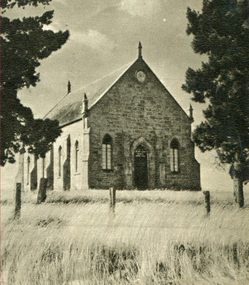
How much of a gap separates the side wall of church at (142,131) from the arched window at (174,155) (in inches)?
3.6

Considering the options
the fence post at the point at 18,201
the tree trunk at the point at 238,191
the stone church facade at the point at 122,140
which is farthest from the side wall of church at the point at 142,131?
the fence post at the point at 18,201

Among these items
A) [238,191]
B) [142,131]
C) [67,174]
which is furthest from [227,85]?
[67,174]

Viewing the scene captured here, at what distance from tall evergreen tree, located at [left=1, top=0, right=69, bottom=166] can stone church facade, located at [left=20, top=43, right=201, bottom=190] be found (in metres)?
0.91

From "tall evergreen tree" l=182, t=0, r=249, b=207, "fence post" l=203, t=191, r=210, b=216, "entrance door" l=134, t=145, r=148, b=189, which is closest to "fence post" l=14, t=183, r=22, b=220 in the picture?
"entrance door" l=134, t=145, r=148, b=189

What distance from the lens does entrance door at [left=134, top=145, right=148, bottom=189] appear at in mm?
8164

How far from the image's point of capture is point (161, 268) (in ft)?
17.4

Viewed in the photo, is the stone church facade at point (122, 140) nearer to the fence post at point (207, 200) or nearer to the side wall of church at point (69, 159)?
the side wall of church at point (69, 159)

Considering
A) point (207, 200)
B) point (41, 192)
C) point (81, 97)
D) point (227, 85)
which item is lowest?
point (207, 200)

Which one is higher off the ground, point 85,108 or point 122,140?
point 85,108

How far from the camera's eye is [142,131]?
7.95 metres

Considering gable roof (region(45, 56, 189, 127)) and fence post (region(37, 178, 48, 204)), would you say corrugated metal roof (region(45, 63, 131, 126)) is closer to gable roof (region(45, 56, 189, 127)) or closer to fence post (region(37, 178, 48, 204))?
gable roof (region(45, 56, 189, 127))

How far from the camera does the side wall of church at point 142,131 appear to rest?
7.57m

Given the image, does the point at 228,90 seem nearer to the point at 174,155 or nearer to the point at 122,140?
the point at 174,155

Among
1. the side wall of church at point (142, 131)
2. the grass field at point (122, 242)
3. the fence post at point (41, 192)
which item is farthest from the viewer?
the side wall of church at point (142, 131)
